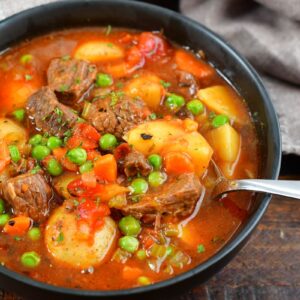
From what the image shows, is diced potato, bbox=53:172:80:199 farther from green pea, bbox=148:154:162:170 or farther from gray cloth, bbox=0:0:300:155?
gray cloth, bbox=0:0:300:155

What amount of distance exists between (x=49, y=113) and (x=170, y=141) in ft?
2.89

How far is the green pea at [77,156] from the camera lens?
12.2 ft

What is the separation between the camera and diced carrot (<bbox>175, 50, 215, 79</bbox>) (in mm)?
4621

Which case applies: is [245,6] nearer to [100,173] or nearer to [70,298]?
[100,173]

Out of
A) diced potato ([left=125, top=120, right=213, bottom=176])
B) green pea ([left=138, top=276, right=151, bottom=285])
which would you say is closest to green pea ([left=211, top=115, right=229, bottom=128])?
diced potato ([left=125, top=120, right=213, bottom=176])

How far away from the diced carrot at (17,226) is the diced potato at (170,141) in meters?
0.91

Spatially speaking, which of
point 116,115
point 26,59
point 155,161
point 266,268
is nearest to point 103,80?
point 116,115

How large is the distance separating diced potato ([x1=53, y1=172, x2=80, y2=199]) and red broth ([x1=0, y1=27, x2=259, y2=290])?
6cm

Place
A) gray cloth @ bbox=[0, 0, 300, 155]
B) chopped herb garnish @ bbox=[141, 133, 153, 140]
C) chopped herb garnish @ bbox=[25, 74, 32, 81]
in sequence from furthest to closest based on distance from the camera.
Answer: gray cloth @ bbox=[0, 0, 300, 155] < chopped herb garnish @ bbox=[25, 74, 32, 81] < chopped herb garnish @ bbox=[141, 133, 153, 140]

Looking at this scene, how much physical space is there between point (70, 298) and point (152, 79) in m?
2.00

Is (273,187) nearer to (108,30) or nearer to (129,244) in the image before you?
(129,244)

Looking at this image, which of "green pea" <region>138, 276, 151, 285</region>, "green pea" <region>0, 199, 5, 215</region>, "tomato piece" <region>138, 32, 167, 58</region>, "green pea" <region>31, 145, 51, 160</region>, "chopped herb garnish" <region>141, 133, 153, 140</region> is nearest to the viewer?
"green pea" <region>138, 276, 151, 285</region>

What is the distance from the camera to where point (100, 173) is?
12.0 feet

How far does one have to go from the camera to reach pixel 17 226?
3477mm
